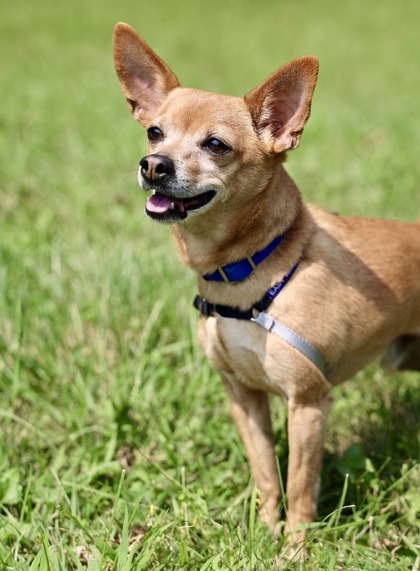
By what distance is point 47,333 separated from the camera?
155 inches

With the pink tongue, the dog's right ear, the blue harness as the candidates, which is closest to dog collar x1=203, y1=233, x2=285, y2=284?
the blue harness

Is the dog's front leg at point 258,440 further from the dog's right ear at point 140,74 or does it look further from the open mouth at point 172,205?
the dog's right ear at point 140,74

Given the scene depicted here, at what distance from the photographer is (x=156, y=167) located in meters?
2.53

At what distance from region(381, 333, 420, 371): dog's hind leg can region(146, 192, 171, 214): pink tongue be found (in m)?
1.66

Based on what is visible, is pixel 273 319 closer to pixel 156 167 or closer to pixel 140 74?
pixel 156 167

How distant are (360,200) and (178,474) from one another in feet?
11.7

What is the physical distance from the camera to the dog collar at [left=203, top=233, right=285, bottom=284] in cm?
279

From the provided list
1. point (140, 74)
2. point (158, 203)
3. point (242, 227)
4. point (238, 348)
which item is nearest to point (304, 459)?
point (238, 348)

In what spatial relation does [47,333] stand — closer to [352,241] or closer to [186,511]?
Result: [186,511]

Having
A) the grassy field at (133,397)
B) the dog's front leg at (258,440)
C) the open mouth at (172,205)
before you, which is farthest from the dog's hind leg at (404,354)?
the open mouth at (172,205)

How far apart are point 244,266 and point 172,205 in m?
0.41

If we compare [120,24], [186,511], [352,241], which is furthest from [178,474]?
[120,24]

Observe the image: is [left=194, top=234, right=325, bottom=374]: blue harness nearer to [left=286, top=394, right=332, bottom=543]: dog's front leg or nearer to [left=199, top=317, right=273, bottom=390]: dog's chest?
[left=199, top=317, right=273, bottom=390]: dog's chest

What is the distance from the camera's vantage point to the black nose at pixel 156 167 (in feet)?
8.29
